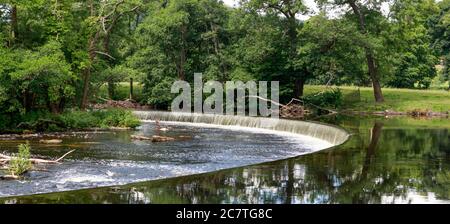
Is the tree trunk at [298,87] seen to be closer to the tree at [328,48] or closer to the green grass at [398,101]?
the tree at [328,48]

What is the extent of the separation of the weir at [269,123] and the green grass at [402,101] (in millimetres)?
14313

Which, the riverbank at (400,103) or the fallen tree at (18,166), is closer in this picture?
the fallen tree at (18,166)

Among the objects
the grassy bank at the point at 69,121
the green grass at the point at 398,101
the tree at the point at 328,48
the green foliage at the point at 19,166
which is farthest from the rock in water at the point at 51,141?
the tree at the point at 328,48

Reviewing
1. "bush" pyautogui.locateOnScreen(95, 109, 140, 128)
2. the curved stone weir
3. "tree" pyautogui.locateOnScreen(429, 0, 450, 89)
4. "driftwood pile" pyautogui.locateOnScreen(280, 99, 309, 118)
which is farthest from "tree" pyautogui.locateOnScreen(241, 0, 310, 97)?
"tree" pyautogui.locateOnScreen(429, 0, 450, 89)

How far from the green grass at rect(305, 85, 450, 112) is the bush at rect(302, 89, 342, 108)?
3.05 feet

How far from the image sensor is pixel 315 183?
15945 mm

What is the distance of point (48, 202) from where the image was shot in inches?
533

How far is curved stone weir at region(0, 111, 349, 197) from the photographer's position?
56.0 ft

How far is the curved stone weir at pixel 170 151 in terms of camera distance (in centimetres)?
1708

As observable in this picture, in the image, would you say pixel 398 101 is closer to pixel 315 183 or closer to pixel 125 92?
pixel 125 92

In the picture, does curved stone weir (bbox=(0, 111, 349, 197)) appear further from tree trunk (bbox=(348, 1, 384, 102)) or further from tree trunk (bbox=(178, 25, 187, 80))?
tree trunk (bbox=(178, 25, 187, 80))
